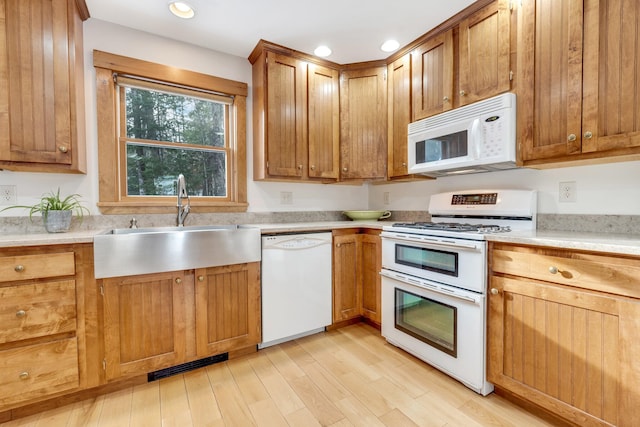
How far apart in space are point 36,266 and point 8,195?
724mm

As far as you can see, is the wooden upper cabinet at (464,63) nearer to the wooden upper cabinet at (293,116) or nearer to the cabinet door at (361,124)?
the cabinet door at (361,124)

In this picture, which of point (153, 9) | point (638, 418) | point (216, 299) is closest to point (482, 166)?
point (638, 418)

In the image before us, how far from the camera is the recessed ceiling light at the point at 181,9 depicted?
6.15 feet

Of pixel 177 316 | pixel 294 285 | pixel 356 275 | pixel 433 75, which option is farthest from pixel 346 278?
pixel 433 75

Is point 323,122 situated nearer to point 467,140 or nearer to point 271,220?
point 271,220

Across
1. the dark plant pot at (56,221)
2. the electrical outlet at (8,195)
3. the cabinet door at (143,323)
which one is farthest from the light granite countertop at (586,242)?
the electrical outlet at (8,195)

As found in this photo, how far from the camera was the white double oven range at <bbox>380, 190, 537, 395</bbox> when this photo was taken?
5.33 feet

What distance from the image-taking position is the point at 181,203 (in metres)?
2.19

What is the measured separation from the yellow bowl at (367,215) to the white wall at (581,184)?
690 millimetres

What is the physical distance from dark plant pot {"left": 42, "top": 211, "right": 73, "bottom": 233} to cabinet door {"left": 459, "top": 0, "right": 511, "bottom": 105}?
8.87ft

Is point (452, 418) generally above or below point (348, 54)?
below

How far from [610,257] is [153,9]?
2892mm

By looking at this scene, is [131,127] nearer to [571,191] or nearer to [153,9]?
[153,9]

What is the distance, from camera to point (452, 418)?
1.47 metres
